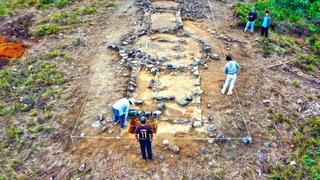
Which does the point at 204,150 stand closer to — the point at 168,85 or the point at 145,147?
the point at 145,147

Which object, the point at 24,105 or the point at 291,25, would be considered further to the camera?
the point at 291,25

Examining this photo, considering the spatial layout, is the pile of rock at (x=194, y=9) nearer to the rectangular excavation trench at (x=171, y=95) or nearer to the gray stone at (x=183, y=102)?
the rectangular excavation trench at (x=171, y=95)

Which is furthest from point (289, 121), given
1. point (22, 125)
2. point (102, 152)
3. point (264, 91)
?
point (22, 125)

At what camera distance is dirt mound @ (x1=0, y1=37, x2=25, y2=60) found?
12896mm

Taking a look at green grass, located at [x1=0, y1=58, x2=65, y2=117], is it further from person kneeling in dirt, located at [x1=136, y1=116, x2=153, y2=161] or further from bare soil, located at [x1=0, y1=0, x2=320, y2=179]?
person kneeling in dirt, located at [x1=136, y1=116, x2=153, y2=161]

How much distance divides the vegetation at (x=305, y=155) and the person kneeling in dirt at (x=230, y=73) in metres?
2.32

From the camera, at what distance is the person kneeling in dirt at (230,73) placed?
9.88m

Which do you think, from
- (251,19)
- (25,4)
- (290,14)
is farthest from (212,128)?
(25,4)

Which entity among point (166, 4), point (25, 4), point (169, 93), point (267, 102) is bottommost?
point (267, 102)

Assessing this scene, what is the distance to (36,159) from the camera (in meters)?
8.45

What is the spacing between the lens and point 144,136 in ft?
25.1

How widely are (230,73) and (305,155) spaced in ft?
10.5

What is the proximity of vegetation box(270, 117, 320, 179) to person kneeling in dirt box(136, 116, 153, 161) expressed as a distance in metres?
3.12

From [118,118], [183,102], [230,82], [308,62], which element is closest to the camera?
[118,118]
